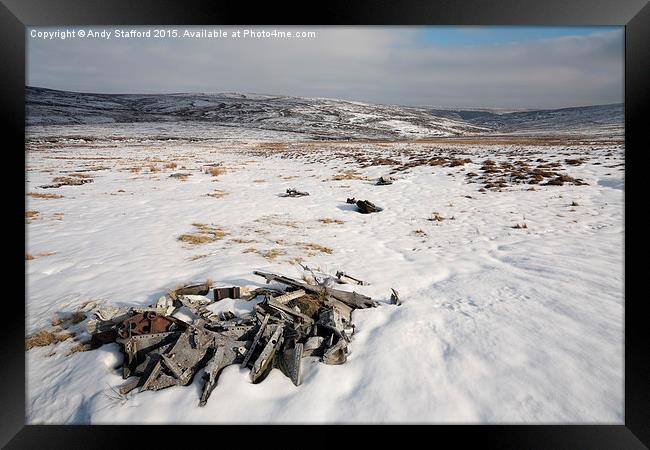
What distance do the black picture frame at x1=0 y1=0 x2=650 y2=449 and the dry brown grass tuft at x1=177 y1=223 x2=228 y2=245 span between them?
7099 millimetres

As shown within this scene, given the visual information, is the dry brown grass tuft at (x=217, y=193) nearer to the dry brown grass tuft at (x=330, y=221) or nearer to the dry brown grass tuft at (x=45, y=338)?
the dry brown grass tuft at (x=330, y=221)

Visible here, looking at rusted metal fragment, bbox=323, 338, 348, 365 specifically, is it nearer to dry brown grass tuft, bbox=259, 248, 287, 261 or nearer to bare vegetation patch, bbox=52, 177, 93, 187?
dry brown grass tuft, bbox=259, 248, 287, 261

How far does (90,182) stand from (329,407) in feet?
71.5

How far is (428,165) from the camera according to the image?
82.0ft

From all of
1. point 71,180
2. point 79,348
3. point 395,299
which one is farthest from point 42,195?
point 395,299

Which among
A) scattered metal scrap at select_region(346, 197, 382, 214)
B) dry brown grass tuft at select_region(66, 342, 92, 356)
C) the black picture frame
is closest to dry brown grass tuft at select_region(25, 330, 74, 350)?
dry brown grass tuft at select_region(66, 342, 92, 356)

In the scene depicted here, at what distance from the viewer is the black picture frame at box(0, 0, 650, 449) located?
282 cm

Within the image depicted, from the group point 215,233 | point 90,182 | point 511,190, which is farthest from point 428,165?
point 90,182

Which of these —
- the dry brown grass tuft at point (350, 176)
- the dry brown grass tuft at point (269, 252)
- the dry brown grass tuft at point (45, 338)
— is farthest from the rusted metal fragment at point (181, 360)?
the dry brown grass tuft at point (350, 176)
